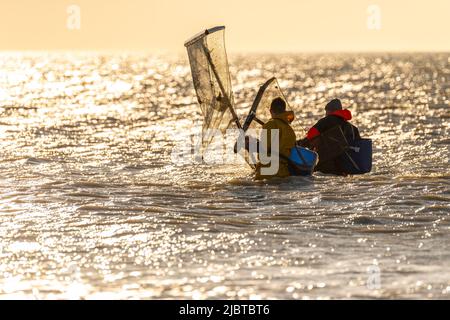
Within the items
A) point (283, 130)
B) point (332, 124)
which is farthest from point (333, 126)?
point (283, 130)

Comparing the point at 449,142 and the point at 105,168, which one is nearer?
the point at 105,168

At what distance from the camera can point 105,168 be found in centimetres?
2055

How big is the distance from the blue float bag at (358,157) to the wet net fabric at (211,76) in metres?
2.40

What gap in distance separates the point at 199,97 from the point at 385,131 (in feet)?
44.7

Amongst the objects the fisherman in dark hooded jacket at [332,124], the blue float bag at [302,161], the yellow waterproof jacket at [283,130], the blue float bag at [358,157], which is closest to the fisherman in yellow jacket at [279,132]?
the yellow waterproof jacket at [283,130]

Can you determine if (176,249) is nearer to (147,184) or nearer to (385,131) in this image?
(147,184)

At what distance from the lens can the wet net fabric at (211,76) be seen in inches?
670

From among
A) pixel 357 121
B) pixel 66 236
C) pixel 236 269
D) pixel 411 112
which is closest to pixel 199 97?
pixel 66 236

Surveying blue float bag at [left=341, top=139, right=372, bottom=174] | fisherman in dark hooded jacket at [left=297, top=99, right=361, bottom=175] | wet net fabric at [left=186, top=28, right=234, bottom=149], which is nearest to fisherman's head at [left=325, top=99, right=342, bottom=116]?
fisherman in dark hooded jacket at [left=297, top=99, right=361, bottom=175]

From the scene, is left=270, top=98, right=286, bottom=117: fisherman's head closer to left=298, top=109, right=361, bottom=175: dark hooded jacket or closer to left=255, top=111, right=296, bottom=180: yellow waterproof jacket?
left=255, top=111, right=296, bottom=180: yellow waterproof jacket

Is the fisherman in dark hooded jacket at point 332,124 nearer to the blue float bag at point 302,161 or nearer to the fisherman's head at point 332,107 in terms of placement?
the fisherman's head at point 332,107

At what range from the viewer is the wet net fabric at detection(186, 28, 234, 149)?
17016mm

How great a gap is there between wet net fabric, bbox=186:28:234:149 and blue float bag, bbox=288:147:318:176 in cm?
133

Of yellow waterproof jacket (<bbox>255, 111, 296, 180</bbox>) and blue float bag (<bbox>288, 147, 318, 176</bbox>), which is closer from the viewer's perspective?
yellow waterproof jacket (<bbox>255, 111, 296, 180</bbox>)
